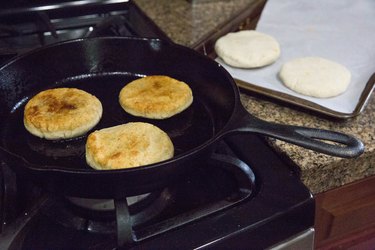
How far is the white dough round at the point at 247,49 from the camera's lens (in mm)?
1050

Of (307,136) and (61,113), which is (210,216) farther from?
(61,113)

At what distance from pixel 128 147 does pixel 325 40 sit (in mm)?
670

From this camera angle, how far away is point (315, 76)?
1.00 metres

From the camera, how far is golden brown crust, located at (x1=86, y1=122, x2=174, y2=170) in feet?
2.42

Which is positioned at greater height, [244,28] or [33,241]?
[244,28]

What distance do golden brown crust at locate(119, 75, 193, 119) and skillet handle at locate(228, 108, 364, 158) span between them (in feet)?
0.70

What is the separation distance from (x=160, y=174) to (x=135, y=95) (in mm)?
310

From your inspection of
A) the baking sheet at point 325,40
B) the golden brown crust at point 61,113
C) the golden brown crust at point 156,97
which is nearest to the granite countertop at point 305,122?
the baking sheet at point 325,40

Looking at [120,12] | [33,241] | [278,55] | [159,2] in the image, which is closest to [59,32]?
[120,12]

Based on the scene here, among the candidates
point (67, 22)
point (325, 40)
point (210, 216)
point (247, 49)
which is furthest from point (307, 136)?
point (67, 22)

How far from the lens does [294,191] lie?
2.48ft

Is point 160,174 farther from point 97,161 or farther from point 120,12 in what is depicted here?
point 120,12

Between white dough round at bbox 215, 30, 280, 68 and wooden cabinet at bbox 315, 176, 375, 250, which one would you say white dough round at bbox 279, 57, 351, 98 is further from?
wooden cabinet at bbox 315, 176, 375, 250

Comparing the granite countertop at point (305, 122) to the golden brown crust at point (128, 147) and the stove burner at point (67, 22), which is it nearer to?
the stove burner at point (67, 22)
